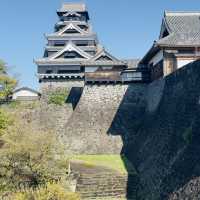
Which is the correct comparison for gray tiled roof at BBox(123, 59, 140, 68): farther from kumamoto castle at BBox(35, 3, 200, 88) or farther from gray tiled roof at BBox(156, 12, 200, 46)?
gray tiled roof at BBox(156, 12, 200, 46)

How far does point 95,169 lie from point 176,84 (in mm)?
5747

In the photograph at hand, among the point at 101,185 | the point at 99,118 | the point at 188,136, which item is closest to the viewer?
the point at 188,136

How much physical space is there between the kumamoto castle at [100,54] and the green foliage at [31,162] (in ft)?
27.0

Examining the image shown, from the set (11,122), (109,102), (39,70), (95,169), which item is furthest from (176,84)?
(39,70)

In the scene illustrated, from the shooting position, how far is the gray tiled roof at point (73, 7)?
3734cm

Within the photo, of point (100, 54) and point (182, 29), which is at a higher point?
point (182, 29)

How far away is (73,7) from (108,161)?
22.7m

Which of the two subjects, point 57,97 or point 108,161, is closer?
point 108,161

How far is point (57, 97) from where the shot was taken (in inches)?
1149

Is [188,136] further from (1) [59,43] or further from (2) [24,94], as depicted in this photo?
(1) [59,43]

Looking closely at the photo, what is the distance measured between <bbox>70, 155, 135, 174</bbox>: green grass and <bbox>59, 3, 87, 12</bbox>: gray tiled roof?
67.2 feet

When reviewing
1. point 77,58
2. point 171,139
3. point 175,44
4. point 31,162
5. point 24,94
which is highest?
point 175,44

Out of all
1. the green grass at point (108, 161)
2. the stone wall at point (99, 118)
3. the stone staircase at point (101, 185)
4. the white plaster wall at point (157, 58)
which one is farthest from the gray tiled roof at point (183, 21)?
the stone staircase at point (101, 185)

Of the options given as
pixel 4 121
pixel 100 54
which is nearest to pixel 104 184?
pixel 4 121
